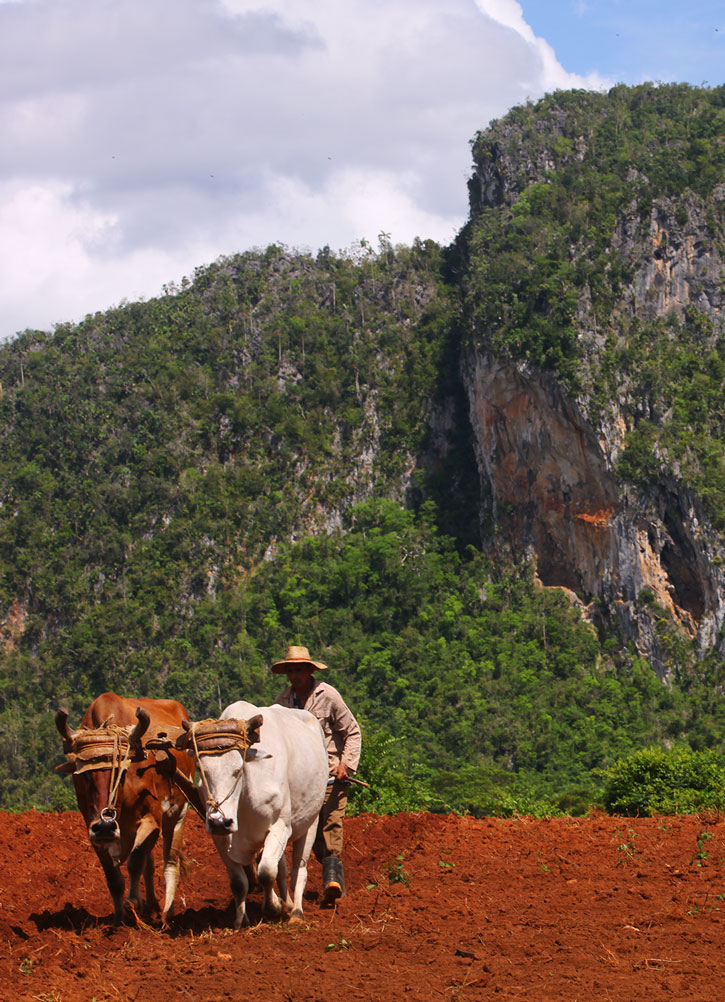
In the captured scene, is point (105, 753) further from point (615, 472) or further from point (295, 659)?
point (615, 472)

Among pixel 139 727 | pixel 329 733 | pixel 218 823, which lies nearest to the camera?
pixel 218 823

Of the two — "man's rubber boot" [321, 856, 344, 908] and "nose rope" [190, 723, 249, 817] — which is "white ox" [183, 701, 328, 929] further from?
"man's rubber boot" [321, 856, 344, 908]

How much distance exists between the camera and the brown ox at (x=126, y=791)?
19.0ft

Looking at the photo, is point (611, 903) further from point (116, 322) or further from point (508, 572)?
point (116, 322)

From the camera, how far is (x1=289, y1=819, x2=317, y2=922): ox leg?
5.93 metres

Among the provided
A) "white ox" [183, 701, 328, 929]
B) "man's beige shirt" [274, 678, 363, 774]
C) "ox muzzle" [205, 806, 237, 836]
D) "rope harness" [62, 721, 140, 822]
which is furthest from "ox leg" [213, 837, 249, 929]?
"man's beige shirt" [274, 678, 363, 774]

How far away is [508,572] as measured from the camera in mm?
41500

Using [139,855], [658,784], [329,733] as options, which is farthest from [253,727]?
[658,784]

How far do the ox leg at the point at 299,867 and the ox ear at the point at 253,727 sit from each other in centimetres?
92

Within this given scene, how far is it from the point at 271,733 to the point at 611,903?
2.01 metres

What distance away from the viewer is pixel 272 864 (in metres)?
5.54

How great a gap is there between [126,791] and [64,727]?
533 mm

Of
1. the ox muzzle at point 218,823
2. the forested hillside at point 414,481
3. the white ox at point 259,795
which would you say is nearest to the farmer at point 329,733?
the white ox at point 259,795

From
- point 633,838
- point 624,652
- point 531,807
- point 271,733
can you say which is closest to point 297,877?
point 271,733
